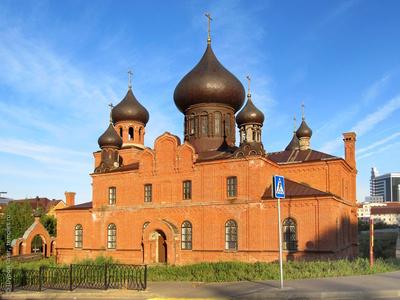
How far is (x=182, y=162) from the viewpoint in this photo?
28656 millimetres

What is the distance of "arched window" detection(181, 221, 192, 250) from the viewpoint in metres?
28.0

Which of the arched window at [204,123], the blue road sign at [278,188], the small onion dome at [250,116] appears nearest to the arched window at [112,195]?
the arched window at [204,123]

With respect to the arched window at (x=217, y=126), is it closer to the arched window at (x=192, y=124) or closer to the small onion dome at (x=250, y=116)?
the arched window at (x=192, y=124)

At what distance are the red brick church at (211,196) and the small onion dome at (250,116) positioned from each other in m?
0.06

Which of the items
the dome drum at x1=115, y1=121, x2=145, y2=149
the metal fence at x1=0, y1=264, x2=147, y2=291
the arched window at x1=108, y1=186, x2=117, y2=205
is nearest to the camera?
the metal fence at x1=0, y1=264, x2=147, y2=291

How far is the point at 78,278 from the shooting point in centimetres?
1566

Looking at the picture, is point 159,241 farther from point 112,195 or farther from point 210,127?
point 210,127

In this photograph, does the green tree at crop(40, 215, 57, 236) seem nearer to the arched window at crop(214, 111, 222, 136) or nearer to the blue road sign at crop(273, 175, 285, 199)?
the arched window at crop(214, 111, 222, 136)

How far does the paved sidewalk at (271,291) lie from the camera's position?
12.2 meters

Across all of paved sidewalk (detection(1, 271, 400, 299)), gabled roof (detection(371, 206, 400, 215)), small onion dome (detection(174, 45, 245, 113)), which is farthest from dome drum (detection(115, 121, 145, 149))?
gabled roof (detection(371, 206, 400, 215))

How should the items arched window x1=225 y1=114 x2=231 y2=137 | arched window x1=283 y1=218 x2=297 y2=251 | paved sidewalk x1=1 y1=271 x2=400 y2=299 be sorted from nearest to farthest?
paved sidewalk x1=1 y1=271 x2=400 y2=299
arched window x1=283 y1=218 x2=297 y2=251
arched window x1=225 y1=114 x2=231 y2=137

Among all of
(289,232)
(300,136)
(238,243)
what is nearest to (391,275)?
(289,232)

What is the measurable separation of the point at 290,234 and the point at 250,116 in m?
7.38

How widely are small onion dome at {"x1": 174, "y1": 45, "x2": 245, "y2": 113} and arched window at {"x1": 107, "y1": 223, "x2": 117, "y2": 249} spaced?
9396 mm
